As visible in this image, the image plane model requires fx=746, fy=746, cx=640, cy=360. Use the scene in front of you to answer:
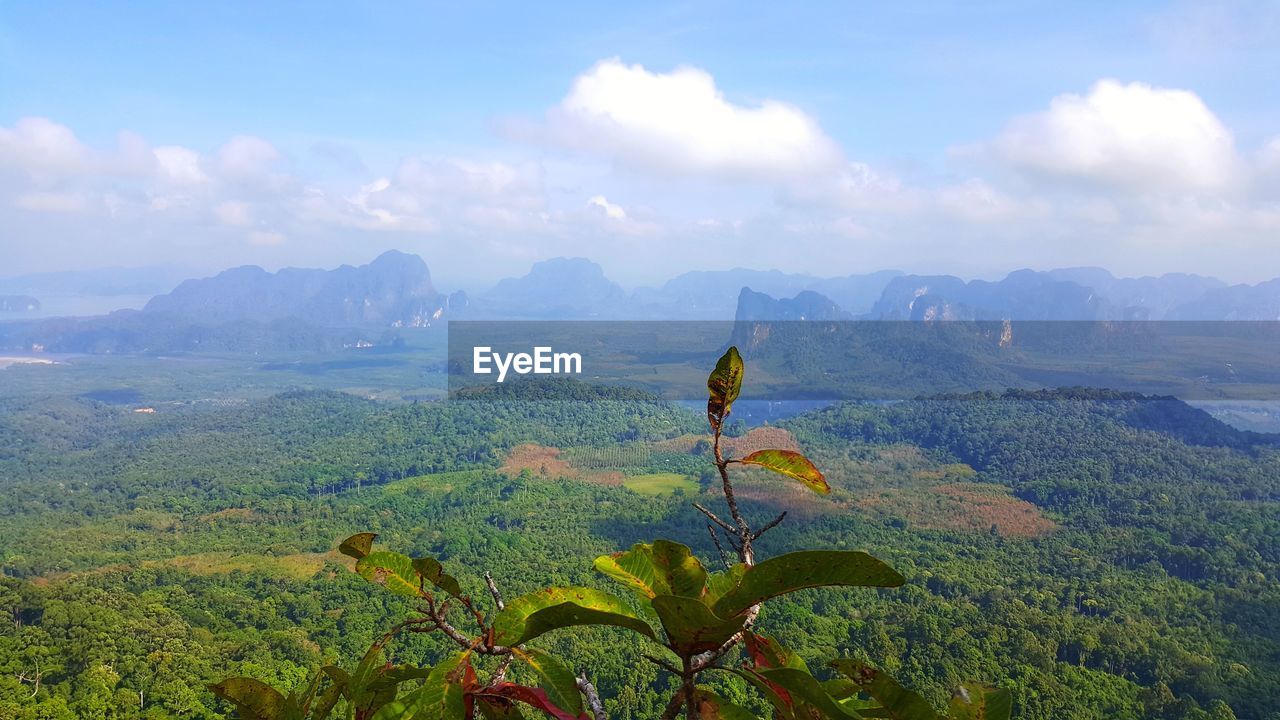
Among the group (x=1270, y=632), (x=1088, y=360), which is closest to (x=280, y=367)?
(x=1088, y=360)

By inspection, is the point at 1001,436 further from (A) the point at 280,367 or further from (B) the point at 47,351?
(B) the point at 47,351

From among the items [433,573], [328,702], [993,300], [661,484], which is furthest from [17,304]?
[433,573]

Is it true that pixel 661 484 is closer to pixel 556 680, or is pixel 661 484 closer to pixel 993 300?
pixel 556 680

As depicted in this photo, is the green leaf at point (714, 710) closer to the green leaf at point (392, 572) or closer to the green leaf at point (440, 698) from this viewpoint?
the green leaf at point (440, 698)

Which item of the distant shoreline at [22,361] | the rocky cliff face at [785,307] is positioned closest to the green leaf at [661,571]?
the rocky cliff face at [785,307]

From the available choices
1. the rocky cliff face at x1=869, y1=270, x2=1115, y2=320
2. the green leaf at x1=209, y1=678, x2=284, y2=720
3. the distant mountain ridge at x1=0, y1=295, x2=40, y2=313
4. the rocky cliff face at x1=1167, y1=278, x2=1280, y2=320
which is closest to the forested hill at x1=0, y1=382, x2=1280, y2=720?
the green leaf at x1=209, y1=678, x2=284, y2=720
